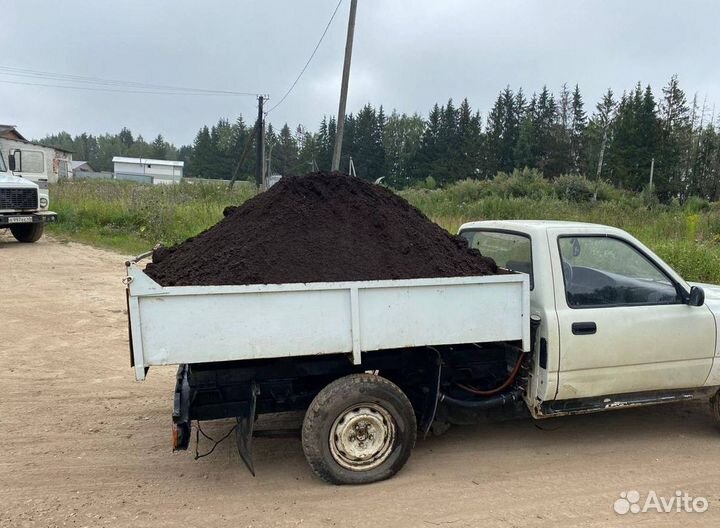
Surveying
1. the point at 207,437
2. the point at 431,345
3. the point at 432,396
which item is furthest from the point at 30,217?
the point at 431,345

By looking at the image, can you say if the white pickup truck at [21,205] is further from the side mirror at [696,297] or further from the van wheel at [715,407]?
the van wheel at [715,407]

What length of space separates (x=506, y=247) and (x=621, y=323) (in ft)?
3.39

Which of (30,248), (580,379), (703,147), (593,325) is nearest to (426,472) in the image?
(580,379)

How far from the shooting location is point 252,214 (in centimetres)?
420

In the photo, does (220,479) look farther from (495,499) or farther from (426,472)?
(495,499)

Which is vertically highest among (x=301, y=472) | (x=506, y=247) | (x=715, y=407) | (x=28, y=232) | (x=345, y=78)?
(x=345, y=78)

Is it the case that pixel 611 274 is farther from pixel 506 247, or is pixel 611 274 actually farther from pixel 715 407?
pixel 715 407

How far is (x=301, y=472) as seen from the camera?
3.80 m

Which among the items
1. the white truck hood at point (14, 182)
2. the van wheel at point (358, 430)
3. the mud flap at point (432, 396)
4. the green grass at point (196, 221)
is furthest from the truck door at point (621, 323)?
the white truck hood at point (14, 182)

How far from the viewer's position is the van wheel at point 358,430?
347 cm

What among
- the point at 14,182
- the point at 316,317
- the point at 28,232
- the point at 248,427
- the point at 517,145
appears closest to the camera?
the point at 316,317

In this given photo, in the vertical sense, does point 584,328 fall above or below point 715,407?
above

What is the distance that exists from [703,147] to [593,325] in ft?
188

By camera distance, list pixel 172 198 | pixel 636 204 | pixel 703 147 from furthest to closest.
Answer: pixel 703 147 → pixel 636 204 → pixel 172 198
